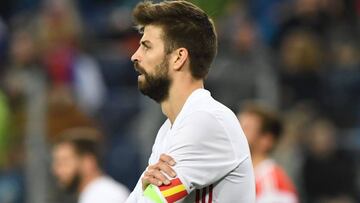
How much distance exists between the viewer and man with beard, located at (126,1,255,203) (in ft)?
11.9

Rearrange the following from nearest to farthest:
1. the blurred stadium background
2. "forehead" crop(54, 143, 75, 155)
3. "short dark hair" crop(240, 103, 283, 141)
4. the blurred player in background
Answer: the blurred player in background, "forehead" crop(54, 143, 75, 155), "short dark hair" crop(240, 103, 283, 141), the blurred stadium background

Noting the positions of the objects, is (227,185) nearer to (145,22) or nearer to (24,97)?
(145,22)

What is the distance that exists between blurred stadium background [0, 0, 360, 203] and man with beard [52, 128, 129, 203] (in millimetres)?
2028

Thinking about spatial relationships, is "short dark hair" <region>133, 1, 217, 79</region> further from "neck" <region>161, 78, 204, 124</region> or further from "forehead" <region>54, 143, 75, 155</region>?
"forehead" <region>54, 143, 75, 155</region>

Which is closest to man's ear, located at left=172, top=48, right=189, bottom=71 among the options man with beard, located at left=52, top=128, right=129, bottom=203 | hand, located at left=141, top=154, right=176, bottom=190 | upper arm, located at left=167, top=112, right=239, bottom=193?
upper arm, located at left=167, top=112, right=239, bottom=193

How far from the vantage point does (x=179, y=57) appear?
3.80m

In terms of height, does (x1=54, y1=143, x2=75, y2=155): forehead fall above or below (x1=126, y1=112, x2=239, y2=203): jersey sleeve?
below

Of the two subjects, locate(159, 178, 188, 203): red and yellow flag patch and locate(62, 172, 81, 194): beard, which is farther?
locate(62, 172, 81, 194): beard

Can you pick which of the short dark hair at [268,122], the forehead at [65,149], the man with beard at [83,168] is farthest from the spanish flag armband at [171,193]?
the short dark hair at [268,122]

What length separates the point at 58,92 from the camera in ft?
31.8

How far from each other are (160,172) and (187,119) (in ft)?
0.71

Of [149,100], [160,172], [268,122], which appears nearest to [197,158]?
[160,172]

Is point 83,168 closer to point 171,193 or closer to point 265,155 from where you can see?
point 265,155

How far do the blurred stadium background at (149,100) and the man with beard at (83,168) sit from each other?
203 centimetres
